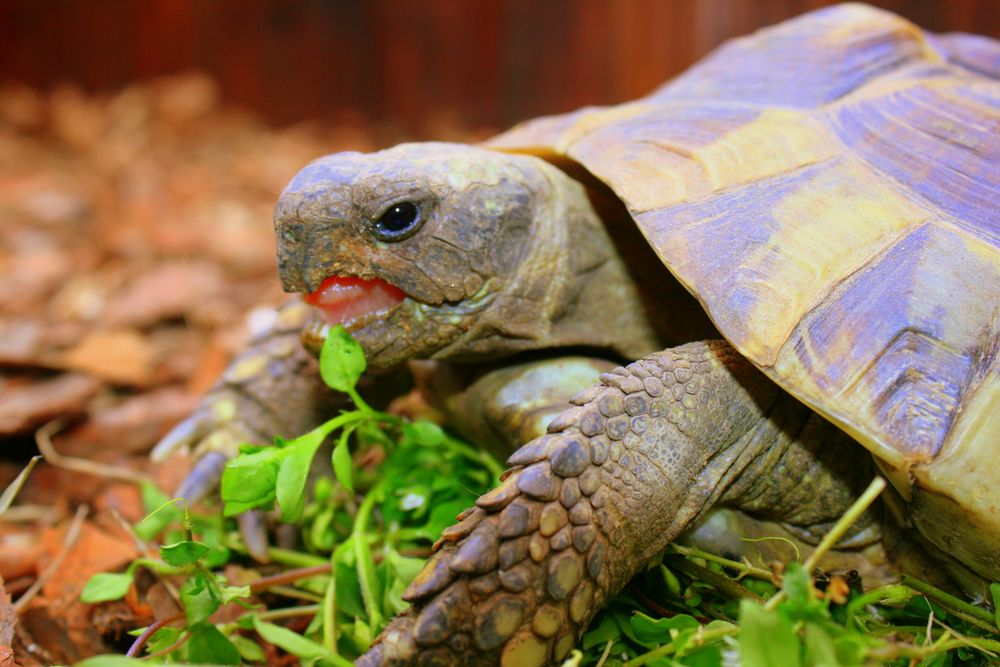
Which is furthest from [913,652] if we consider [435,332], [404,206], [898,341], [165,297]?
[165,297]

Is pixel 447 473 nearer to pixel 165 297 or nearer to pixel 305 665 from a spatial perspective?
pixel 305 665

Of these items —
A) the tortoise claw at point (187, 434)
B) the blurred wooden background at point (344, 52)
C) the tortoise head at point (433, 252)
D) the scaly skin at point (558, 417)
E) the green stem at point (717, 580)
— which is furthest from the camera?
the blurred wooden background at point (344, 52)

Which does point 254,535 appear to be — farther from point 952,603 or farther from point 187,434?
point 952,603

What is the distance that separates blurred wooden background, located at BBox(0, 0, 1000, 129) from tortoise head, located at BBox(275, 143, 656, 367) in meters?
3.90

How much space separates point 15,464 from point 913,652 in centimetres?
265

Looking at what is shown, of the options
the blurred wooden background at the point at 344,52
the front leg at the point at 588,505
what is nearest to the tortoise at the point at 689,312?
the front leg at the point at 588,505

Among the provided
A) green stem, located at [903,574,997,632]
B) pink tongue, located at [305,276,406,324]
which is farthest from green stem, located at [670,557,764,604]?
pink tongue, located at [305,276,406,324]

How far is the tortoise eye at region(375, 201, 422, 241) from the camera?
1819 millimetres

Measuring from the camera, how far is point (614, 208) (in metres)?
2.24

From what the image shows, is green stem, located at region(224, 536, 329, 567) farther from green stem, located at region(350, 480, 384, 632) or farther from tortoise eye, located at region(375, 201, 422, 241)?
tortoise eye, located at region(375, 201, 422, 241)

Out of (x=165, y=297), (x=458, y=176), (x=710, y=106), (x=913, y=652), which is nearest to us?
(x=913, y=652)

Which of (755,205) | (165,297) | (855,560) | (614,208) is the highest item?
(755,205)

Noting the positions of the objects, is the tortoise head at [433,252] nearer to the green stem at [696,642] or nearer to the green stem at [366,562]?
the green stem at [366,562]

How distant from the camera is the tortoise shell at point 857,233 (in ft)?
4.85
